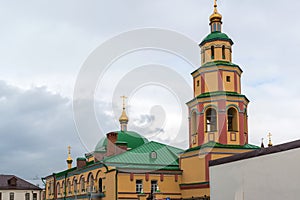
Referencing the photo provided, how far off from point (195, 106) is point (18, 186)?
135 feet

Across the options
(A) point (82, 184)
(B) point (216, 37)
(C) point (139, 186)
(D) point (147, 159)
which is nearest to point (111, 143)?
(D) point (147, 159)

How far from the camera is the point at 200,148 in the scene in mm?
33031

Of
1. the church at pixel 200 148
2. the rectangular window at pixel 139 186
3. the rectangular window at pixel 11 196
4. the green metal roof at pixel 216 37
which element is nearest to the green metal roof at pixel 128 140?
the church at pixel 200 148

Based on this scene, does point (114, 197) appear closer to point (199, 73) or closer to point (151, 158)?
point (151, 158)

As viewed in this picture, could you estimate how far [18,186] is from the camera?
67688 mm

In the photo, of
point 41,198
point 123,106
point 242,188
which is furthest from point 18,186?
point 242,188

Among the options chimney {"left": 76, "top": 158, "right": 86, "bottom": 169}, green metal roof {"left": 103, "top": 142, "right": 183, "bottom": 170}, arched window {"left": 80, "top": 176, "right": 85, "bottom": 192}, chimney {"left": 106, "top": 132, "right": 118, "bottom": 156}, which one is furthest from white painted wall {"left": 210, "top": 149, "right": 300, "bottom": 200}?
chimney {"left": 76, "top": 158, "right": 86, "bottom": 169}

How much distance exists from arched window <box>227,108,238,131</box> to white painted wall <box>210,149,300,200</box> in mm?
13519

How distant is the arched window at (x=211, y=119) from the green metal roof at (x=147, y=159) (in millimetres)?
4475

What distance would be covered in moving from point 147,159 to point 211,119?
21.7 feet

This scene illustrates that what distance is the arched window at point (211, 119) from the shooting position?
3312cm

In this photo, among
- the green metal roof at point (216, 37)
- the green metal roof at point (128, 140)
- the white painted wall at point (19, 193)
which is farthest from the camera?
the white painted wall at point (19, 193)

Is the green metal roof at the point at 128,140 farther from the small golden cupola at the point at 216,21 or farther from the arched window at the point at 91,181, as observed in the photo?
the small golden cupola at the point at 216,21

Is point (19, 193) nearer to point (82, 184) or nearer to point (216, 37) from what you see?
point (82, 184)
